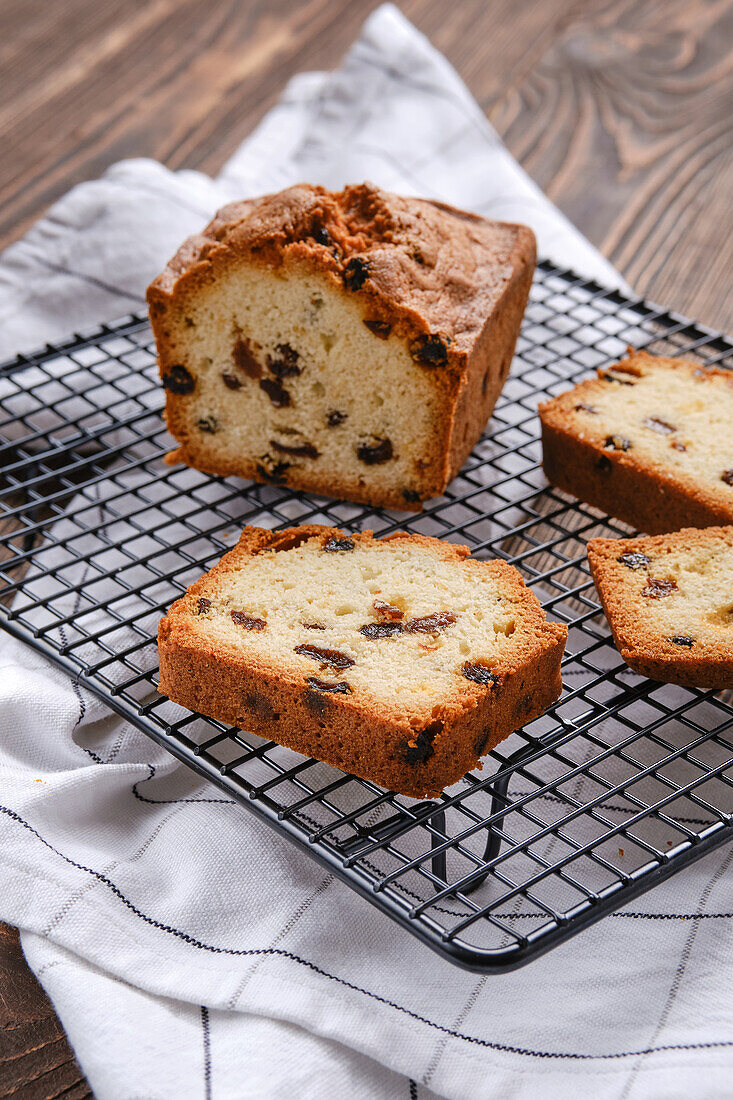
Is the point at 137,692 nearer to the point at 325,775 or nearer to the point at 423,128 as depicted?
the point at 325,775

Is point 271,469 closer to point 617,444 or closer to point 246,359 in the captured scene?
point 246,359

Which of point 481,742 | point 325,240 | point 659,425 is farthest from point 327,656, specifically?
point 659,425

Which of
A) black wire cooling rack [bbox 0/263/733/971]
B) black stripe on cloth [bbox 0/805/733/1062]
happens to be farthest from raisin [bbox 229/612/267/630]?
black stripe on cloth [bbox 0/805/733/1062]

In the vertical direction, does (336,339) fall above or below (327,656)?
above

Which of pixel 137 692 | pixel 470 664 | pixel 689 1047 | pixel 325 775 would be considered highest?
pixel 470 664

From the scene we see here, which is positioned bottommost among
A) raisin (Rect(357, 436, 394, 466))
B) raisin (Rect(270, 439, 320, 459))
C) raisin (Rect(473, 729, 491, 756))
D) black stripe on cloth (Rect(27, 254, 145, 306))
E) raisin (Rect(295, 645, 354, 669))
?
black stripe on cloth (Rect(27, 254, 145, 306))

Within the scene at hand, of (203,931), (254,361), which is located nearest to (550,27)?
(254,361)

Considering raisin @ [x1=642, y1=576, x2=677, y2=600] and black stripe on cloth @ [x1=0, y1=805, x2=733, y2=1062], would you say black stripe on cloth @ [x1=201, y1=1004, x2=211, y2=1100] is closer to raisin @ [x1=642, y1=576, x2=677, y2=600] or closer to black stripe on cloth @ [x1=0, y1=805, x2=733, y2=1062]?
black stripe on cloth @ [x1=0, y1=805, x2=733, y2=1062]
